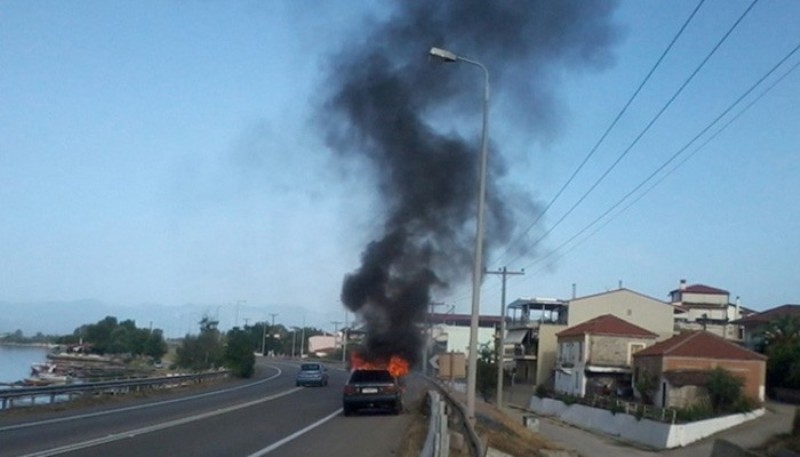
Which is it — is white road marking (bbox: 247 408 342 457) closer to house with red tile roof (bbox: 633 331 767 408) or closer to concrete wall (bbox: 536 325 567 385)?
house with red tile roof (bbox: 633 331 767 408)

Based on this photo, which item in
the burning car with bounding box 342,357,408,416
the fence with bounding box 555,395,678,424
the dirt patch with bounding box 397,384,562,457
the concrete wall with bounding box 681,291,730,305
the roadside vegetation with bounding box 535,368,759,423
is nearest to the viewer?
the dirt patch with bounding box 397,384,562,457

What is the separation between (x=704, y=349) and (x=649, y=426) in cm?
1046

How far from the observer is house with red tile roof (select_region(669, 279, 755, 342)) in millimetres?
95625

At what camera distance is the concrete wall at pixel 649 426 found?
4988 centimetres

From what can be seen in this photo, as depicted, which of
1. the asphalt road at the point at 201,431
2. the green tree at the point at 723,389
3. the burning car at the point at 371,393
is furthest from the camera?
the green tree at the point at 723,389

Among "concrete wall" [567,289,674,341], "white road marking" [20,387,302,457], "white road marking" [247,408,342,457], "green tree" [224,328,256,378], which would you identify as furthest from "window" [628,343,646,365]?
"white road marking" [247,408,342,457]

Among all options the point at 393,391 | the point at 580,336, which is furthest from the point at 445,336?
the point at 393,391

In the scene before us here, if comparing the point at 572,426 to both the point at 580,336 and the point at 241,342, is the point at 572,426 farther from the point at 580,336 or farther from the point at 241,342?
the point at 241,342

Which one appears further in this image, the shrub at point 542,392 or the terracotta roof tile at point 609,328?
the shrub at point 542,392

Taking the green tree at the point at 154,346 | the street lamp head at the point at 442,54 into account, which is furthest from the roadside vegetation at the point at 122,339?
the street lamp head at the point at 442,54

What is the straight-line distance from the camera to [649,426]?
52.6m

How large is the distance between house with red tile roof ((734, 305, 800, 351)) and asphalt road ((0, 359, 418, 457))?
145ft

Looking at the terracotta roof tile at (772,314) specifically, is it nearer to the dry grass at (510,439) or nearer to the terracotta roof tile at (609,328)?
the terracotta roof tile at (609,328)

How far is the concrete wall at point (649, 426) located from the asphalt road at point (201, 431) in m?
18.5
